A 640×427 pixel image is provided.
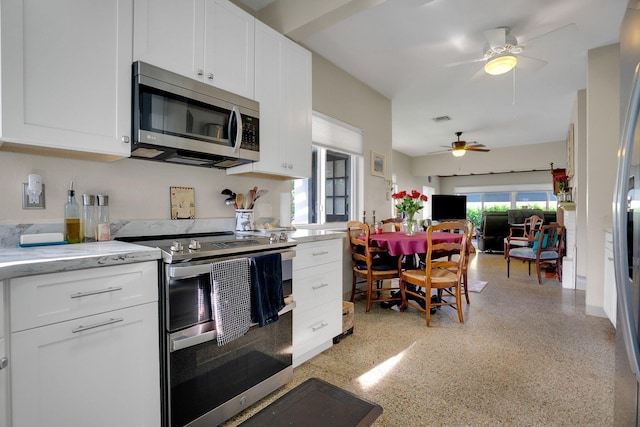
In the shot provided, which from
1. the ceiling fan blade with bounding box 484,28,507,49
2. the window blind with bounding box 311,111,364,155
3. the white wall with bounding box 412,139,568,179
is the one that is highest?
the ceiling fan blade with bounding box 484,28,507,49

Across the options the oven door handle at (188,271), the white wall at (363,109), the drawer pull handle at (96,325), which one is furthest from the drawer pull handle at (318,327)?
the white wall at (363,109)

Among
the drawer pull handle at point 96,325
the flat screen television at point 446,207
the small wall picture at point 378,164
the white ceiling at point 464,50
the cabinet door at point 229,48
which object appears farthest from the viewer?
the flat screen television at point 446,207

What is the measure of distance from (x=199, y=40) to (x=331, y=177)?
2.47 m

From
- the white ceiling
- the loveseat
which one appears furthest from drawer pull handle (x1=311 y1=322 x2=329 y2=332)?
the loveseat

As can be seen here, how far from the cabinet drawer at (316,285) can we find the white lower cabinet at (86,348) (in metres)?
0.92

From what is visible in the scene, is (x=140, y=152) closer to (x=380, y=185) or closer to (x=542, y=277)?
(x=380, y=185)

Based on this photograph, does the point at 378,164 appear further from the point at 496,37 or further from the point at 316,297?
the point at 316,297

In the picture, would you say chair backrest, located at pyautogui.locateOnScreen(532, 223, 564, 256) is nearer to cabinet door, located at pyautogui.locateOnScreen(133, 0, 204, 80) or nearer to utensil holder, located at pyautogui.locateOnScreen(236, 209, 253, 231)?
utensil holder, located at pyautogui.locateOnScreen(236, 209, 253, 231)

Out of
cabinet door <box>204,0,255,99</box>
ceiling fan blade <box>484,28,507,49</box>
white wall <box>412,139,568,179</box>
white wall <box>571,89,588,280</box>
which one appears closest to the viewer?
cabinet door <box>204,0,255,99</box>

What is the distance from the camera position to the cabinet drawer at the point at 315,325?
2.06 meters

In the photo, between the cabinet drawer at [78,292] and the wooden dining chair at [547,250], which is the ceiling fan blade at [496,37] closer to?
the wooden dining chair at [547,250]

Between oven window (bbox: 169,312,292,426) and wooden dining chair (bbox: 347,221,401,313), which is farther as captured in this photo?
wooden dining chair (bbox: 347,221,401,313)

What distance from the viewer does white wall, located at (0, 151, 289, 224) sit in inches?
58.7

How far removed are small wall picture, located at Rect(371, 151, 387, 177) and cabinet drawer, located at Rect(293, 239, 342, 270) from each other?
2124 millimetres
